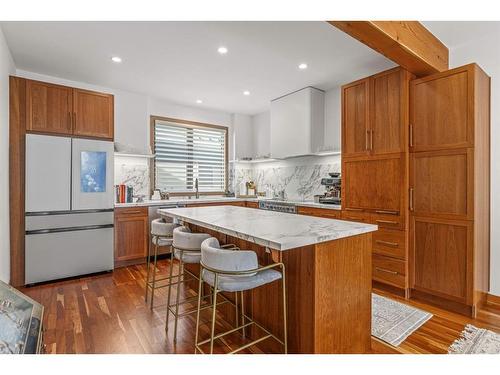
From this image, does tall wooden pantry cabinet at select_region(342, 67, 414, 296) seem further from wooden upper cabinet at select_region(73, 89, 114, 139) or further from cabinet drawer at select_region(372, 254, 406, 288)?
wooden upper cabinet at select_region(73, 89, 114, 139)

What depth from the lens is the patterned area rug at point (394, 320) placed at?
2072 mm

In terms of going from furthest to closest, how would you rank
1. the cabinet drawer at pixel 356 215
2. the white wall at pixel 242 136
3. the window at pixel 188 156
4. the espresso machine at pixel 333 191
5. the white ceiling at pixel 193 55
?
the white wall at pixel 242 136 → the window at pixel 188 156 → the espresso machine at pixel 333 191 → the cabinet drawer at pixel 356 215 → the white ceiling at pixel 193 55

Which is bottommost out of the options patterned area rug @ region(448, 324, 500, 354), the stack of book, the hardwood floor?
the hardwood floor

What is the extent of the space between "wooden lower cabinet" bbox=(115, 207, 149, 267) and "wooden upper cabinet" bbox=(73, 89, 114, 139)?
3.59 ft

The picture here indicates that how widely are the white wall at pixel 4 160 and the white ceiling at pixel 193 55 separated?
0.21 metres

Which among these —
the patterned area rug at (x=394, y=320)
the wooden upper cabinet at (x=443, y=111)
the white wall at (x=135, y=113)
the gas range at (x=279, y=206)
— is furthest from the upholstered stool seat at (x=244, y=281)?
the white wall at (x=135, y=113)

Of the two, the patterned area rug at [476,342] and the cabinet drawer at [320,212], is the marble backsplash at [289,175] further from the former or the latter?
the patterned area rug at [476,342]

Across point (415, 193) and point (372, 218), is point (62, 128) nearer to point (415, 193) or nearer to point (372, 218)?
point (372, 218)

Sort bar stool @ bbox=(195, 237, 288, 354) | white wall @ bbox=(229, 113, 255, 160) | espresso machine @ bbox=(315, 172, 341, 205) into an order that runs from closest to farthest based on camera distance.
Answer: bar stool @ bbox=(195, 237, 288, 354) < espresso machine @ bbox=(315, 172, 341, 205) < white wall @ bbox=(229, 113, 255, 160)

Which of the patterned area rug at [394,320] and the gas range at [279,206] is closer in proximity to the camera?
the patterned area rug at [394,320]

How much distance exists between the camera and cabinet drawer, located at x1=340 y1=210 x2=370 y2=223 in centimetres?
310

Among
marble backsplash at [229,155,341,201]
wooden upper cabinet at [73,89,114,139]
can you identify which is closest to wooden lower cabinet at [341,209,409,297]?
marble backsplash at [229,155,341,201]

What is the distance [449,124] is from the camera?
8.31ft

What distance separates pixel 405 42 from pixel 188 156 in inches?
156
